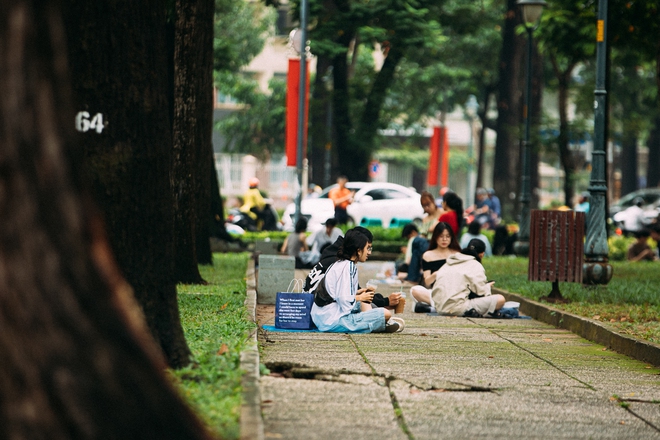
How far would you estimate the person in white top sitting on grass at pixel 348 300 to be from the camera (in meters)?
11.1

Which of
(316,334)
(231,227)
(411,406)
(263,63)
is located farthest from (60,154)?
(263,63)

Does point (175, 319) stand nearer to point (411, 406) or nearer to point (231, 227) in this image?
point (411, 406)

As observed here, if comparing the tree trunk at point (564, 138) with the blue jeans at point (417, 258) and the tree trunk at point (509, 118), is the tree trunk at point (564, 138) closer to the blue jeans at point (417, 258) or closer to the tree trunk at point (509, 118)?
the tree trunk at point (509, 118)

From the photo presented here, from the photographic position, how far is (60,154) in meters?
3.85

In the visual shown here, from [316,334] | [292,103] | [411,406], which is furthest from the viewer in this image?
[292,103]

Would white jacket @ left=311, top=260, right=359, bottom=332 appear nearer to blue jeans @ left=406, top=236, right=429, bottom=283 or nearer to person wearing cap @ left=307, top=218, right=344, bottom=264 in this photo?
blue jeans @ left=406, top=236, right=429, bottom=283

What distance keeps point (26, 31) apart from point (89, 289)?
91 cm

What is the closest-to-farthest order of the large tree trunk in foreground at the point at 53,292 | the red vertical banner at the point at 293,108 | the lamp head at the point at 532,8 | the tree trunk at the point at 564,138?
the large tree trunk in foreground at the point at 53,292
the lamp head at the point at 532,8
the red vertical banner at the point at 293,108
the tree trunk at the point at 564,138

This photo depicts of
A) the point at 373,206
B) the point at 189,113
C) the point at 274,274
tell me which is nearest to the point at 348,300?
the point at 274,274

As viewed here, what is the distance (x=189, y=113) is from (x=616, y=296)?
6.46m

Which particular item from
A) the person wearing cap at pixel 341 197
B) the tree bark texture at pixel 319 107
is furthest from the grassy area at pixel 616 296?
the tree bark texture at pixel 319 107

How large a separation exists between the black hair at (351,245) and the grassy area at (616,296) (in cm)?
272

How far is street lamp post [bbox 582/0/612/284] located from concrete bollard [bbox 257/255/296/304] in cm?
414

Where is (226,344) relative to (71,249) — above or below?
below
